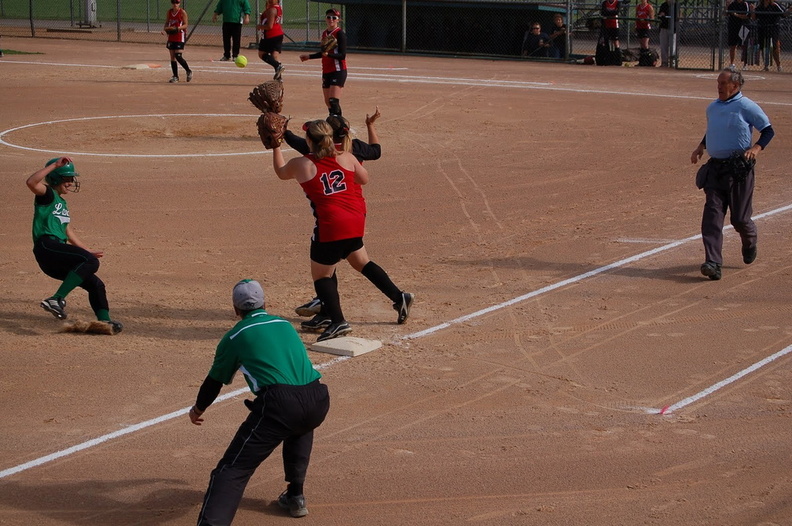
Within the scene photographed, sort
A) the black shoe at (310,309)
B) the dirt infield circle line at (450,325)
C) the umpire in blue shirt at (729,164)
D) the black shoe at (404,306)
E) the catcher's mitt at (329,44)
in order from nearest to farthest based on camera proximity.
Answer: the dirt infield circle line at (450,325) → the black shoe at (404,306) → the black shoe at (310,309) → the umpire in blue shirt at (729,164) → the catcher's mitt at (329,44)

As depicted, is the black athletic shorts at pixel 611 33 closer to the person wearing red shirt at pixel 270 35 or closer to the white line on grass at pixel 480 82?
the white line on grass at pixel 480 82

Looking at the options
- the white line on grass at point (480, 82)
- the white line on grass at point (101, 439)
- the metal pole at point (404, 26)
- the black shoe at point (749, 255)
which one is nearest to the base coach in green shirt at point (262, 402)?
the white line on grass at point (101, 439)

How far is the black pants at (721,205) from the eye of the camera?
11.2 meters

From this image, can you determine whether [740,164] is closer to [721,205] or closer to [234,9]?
[721,205]

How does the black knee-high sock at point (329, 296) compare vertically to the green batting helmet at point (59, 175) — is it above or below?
below

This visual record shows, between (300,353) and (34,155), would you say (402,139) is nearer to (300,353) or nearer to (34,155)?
(34,155)

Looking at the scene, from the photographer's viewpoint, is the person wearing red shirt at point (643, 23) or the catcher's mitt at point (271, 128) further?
the person wearing red shirt at point (643, 23)

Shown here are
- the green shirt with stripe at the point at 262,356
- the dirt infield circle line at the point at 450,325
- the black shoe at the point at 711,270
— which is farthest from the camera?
the black shoe at the point at 711,270

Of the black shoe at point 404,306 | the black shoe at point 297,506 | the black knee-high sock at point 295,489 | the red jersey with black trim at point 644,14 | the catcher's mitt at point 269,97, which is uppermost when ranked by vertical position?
the red jersey with black trim at point 644,14

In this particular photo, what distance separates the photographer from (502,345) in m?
9.23

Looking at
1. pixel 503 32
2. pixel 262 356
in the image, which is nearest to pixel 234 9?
pixel 503 32

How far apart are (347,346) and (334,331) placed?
0.27m

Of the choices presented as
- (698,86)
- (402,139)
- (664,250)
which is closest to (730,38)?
(698,86)

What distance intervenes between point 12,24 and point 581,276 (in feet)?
141
